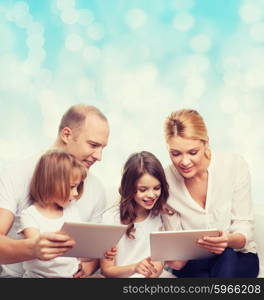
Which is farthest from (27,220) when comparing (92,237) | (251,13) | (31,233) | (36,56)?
(251,13)

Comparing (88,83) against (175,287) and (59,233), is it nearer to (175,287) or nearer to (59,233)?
(59,233)

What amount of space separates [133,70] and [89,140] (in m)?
0.39

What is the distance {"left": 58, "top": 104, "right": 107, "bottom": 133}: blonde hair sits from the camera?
273 cm

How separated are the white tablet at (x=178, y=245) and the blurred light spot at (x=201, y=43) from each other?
0.86m

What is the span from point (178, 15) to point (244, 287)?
51.1 inches

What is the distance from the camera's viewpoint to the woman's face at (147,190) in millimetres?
2656

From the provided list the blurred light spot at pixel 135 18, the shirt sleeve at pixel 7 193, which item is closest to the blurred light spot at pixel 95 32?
the blurred light spot at pixel 135 18

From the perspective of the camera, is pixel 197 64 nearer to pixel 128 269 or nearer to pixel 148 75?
pixel 148 75

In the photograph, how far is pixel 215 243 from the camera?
8.43 feet

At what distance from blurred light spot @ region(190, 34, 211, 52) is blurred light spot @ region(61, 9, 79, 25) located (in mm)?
563

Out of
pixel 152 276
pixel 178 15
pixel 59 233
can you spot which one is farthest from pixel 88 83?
pixel 152 276

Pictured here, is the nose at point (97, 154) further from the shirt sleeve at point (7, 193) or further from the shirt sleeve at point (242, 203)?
the shirt sleeve at point (242, 203)

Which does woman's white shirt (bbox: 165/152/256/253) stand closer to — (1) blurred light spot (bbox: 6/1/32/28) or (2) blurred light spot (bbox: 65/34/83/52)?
(2) blurred light spot (bbox: 65/34/83/52)

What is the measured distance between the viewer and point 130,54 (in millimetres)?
2777
